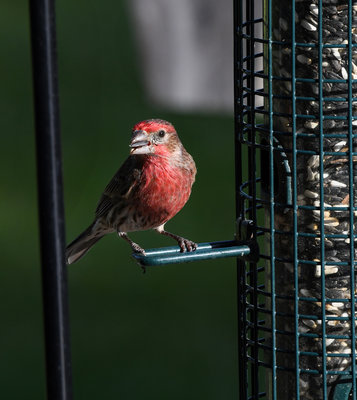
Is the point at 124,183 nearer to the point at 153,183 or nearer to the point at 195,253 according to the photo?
the point at 153,183

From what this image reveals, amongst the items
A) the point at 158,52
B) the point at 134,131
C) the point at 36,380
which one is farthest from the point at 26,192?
the point at 134,131

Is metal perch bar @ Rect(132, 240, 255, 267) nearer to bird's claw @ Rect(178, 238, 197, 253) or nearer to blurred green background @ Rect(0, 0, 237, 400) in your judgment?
bird's claw @ Rect(178, 238, 197, 253)

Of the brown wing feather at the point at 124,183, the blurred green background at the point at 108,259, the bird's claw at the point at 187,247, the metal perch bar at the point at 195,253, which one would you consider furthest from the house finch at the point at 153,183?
the blurred green background at the point at 108,259

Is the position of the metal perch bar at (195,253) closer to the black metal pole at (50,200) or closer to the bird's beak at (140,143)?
the bird's beak at (140,143)

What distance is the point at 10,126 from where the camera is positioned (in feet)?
43.5

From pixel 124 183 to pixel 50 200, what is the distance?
2.26 meters

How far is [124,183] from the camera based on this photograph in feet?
16.5

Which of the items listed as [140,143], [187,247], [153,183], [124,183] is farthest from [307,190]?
[124,183]

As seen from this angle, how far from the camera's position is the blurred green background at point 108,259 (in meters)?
A: 8.75

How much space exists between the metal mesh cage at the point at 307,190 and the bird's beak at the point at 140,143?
1.58 feet

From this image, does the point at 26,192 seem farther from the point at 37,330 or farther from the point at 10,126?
the point at 37,330

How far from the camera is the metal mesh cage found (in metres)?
4.00

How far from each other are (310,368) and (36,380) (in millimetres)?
4883

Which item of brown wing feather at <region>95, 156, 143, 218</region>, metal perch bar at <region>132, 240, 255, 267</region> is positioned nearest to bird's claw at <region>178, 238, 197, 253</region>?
metal perch bar at <region>132, 240, 255, 267</region>
